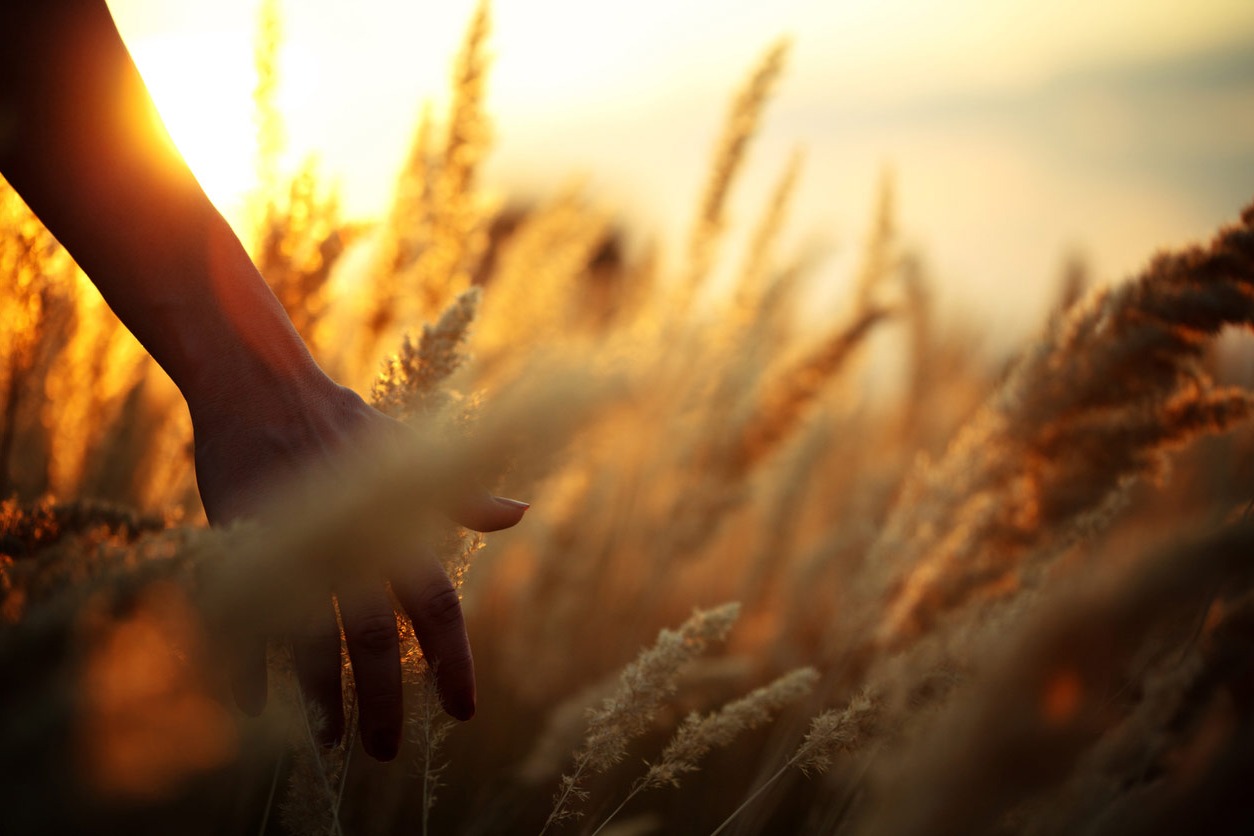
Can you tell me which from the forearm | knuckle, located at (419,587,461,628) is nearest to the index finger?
knuckle, located at (419,587,461,628)

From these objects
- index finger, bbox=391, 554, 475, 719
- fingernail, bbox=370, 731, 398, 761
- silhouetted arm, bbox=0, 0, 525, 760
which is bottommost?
fingernail, bbox=370, 731, 398, 761

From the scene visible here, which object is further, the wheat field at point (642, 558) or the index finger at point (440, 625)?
the index finger at point (440, 625)

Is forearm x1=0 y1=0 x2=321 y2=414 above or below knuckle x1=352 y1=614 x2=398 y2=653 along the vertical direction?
above

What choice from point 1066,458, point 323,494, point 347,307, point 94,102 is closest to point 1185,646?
point 1066,458

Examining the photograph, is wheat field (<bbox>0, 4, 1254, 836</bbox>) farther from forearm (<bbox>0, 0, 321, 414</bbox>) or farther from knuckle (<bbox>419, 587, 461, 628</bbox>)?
forearm (<bbox>0, 0, 321, 414</bbox>)

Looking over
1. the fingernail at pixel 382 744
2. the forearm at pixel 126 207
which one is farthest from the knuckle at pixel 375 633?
the forearm at pixel 126 207

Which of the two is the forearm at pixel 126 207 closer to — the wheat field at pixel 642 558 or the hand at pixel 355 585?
the hand at pixel 355 585

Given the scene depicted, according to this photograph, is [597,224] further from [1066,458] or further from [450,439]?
[450,439]
